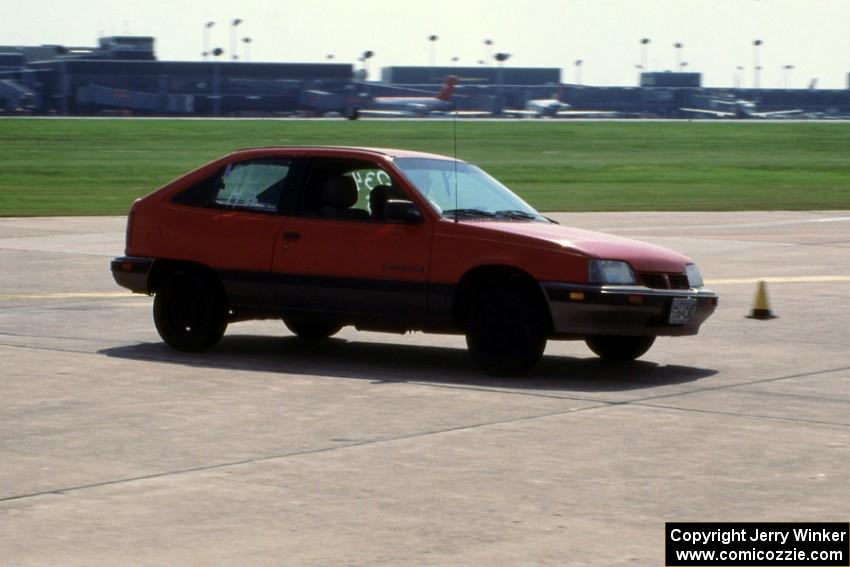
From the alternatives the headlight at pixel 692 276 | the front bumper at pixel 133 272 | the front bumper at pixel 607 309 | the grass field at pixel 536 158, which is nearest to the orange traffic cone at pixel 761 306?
the headlight at pixel 692 276

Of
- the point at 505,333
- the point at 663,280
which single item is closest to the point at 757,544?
the point at 505,333

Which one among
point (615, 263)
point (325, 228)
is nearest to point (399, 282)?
point (325, 228)

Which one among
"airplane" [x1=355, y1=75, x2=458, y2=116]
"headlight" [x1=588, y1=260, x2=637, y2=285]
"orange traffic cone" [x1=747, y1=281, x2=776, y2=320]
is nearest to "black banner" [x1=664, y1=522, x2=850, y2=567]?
"headlight" [x1=588, y1=260, x2=637, y2=285]

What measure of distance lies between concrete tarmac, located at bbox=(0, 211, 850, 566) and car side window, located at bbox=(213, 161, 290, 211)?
116 cm

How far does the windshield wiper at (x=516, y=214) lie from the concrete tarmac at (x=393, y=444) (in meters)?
1.12

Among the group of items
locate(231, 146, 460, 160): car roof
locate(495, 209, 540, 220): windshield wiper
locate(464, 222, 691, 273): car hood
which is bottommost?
locate(464, 222, 691, 273): car hood

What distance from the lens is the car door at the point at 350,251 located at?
11.6 metres

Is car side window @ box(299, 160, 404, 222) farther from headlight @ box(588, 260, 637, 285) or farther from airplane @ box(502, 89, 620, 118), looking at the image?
airplane @ box(502, 89, 620, 118)

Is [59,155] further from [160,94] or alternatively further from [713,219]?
[160,94]

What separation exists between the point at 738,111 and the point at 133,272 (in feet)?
528

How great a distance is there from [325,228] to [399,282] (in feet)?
2.53

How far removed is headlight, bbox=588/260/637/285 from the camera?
36.2ft

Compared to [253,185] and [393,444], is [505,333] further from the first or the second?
[393,444]

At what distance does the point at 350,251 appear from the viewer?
1180 cm
